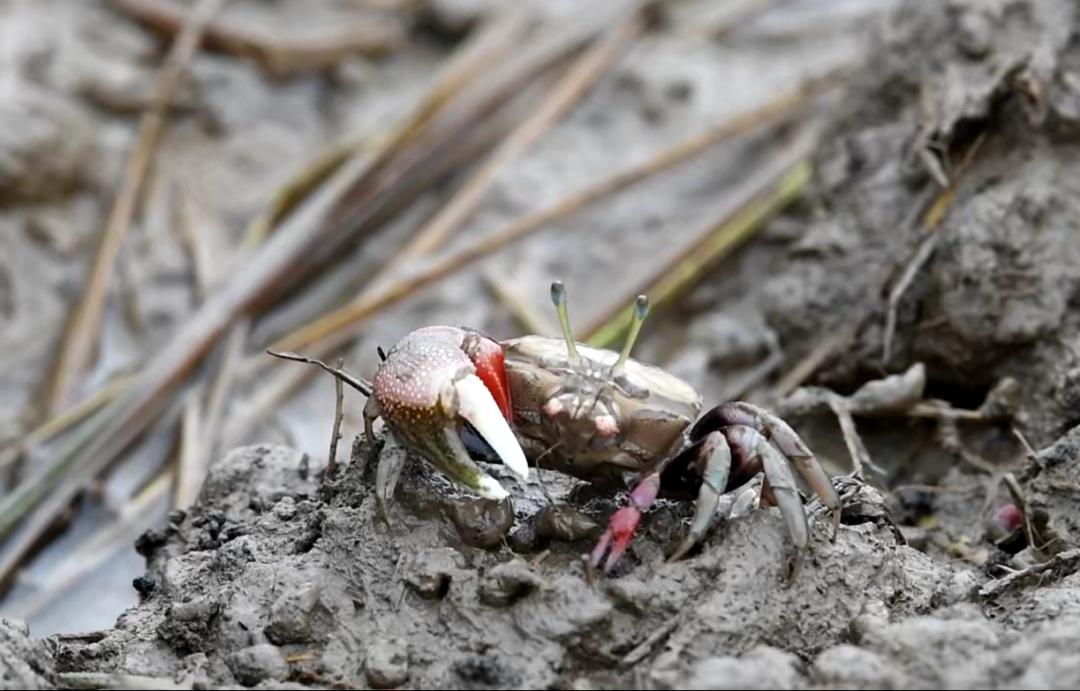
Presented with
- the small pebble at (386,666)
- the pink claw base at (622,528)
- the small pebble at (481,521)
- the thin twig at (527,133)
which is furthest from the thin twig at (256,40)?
the small pebble at (386,666)

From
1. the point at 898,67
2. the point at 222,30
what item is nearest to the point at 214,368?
A: the point at 222,30

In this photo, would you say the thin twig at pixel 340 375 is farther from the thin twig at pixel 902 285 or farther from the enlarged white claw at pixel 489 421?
the thin twig at pixel 902 285

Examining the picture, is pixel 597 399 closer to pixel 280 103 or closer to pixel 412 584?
pixel 412 584

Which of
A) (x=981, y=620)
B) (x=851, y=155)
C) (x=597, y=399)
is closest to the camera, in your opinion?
(x=981, y=620)

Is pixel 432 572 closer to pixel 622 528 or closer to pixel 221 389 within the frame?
pixel 622 528

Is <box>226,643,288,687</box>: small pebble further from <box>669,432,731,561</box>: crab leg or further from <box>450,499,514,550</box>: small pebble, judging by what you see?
<box>669,432,731,561</box>: crab leg

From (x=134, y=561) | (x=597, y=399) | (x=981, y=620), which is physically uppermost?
(x=134, y=561)
